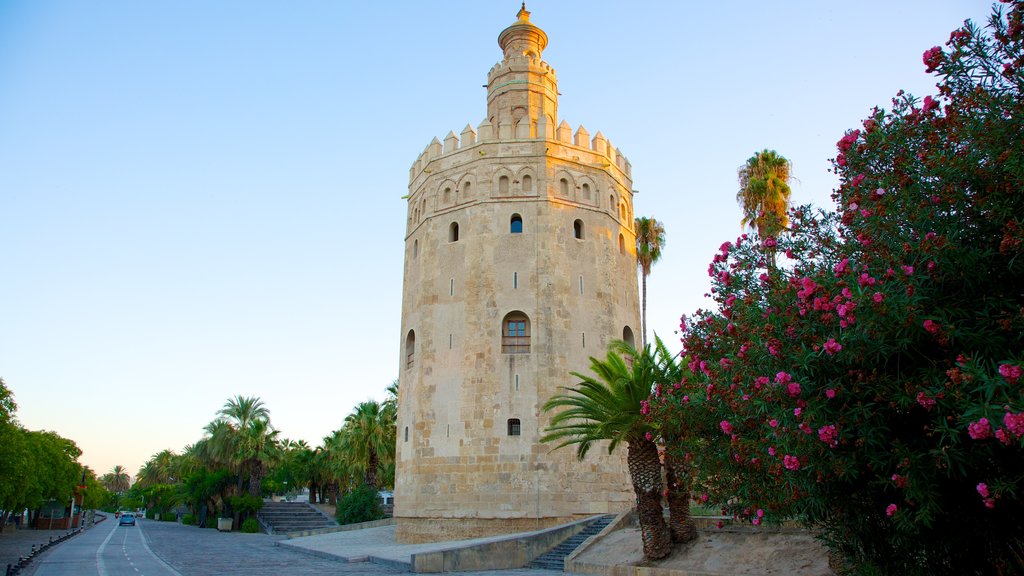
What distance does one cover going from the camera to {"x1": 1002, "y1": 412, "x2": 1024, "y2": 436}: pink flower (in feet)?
14.2

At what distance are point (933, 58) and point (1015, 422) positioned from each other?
3.21 m

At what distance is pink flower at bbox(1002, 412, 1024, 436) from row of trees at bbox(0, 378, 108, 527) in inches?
839

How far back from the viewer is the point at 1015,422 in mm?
4359

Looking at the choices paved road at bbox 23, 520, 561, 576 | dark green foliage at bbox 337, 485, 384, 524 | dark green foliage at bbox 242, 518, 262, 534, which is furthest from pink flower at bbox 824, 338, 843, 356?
dark green foliage at bbox 242, 518, 262, 534

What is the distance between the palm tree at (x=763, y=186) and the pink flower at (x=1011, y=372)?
49.9ft

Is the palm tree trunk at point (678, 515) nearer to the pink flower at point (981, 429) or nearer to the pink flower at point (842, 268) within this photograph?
the pink flower at point (842, 268)

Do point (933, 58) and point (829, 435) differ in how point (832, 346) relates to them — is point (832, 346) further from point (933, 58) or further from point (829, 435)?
point (933, 58)

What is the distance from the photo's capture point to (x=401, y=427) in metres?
23.1

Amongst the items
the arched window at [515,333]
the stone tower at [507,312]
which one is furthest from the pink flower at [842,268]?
the arched window at [515,333]

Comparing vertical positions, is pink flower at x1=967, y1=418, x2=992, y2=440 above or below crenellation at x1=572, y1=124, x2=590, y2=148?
below

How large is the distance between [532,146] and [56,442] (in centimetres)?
3076

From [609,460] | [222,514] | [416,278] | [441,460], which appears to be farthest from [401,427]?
[222,514]

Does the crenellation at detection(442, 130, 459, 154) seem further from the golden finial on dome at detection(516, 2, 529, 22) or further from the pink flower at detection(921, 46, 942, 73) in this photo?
the pink flower at detection(921, 46, 942, 73)

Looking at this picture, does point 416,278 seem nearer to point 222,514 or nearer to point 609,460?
point 609,460
